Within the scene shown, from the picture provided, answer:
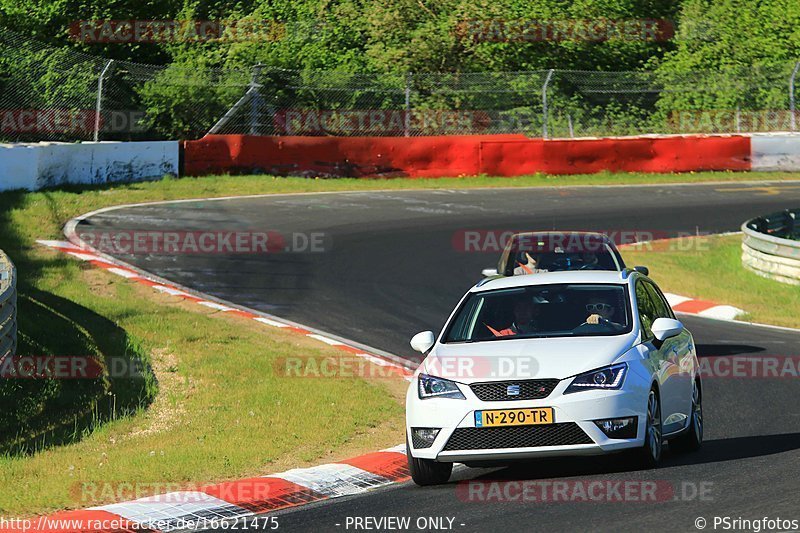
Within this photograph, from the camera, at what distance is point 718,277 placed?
72.3 feet

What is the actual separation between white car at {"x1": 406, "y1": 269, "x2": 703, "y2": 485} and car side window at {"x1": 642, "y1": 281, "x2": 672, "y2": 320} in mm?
321

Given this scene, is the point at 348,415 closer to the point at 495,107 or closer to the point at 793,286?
the point at 793,286

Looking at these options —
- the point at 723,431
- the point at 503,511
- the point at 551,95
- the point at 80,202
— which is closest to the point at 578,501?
the point at 503,511

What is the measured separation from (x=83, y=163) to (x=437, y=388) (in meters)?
20.3

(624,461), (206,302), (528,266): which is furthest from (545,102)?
(624,461)

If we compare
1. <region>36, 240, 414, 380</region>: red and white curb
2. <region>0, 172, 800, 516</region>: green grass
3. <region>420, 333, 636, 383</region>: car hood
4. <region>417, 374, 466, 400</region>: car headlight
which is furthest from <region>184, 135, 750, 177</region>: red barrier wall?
<region>417, 374, 466, 400</region>: car headlight

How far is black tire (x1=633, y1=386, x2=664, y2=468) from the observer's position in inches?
344

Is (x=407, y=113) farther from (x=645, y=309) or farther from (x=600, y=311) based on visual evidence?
(x=600, y=311)

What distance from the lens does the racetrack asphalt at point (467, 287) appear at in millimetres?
7797

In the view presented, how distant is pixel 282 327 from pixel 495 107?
18.1 meters

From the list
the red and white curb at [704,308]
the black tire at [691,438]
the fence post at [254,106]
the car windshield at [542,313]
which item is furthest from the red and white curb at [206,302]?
the fence post at [254,106]

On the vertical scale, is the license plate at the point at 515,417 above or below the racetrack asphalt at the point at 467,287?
above

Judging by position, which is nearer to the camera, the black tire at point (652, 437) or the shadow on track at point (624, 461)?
the black tire at point (652, 437)

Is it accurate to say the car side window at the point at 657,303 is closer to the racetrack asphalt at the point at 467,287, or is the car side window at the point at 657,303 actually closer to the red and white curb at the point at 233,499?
the racetrack asphalt at the point at 467,287
